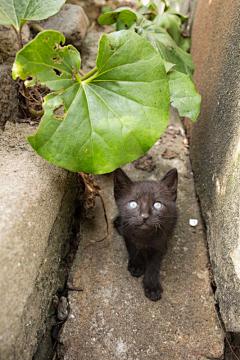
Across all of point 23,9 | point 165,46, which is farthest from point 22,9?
point 165,46

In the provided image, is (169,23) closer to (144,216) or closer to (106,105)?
(106,105)

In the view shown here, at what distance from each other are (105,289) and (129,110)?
1.33 metres

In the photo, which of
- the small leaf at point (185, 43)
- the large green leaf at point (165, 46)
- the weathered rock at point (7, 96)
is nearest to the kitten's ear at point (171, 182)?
the large green leaf at point (165, 46)

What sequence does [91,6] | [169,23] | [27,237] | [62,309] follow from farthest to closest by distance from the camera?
[91,6] < [169,23] < [62,309] < [27,237]

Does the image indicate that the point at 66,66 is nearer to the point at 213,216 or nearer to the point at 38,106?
the point at 38,106

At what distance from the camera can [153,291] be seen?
6.51 feet

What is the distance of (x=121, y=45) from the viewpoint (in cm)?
168

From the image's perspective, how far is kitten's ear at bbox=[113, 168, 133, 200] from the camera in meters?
2.05

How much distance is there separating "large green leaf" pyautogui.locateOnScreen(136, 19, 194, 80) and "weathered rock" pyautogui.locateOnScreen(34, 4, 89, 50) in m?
1.04

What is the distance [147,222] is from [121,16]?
179 centimetres

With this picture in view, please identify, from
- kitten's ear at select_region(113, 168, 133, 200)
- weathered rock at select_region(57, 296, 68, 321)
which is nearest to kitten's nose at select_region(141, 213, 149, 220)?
kitten's ear at select_region(113, 168, 133, 200)

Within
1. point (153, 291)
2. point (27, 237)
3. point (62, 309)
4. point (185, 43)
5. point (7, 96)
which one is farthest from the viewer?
point (185, 43)

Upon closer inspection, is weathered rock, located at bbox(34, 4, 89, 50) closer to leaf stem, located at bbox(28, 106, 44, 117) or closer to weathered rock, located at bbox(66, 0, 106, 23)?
weathered rock, located at bbox(66, 0, 106, 23)

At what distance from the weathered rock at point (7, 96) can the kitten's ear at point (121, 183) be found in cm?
98
